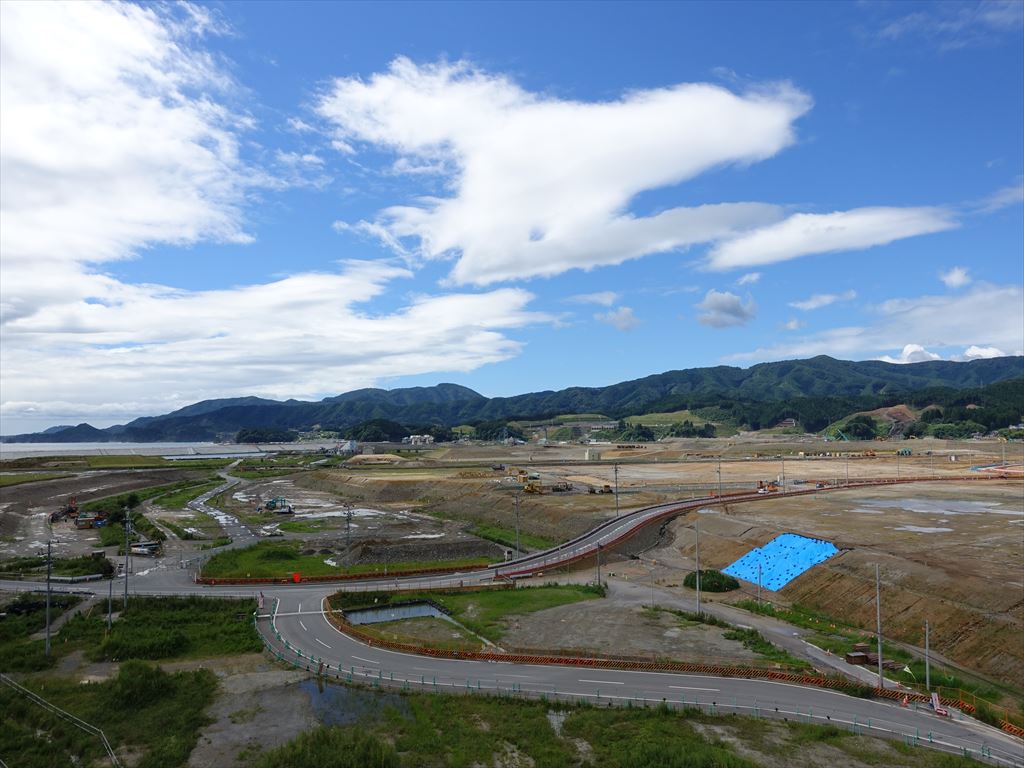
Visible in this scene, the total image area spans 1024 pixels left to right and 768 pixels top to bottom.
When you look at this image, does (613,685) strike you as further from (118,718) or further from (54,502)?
(54,502)

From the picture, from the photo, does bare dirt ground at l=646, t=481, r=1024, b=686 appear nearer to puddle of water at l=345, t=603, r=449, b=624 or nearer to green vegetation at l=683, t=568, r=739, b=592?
green vegetation at l=683, t=568, r=739, b=592

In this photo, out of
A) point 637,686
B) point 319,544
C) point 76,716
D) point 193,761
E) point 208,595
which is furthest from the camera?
point 319,544

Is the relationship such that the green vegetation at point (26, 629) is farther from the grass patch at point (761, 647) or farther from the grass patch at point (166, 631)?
the grass patch at point (761, 647)

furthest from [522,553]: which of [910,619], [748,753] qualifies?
[748,753]

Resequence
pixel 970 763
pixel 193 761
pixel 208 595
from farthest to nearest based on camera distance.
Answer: pixel 208 595 < pixel 193 761 < pixel 970 763

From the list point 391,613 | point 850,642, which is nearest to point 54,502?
point 391,613

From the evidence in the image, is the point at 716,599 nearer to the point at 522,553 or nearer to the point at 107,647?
the point at 522,553
